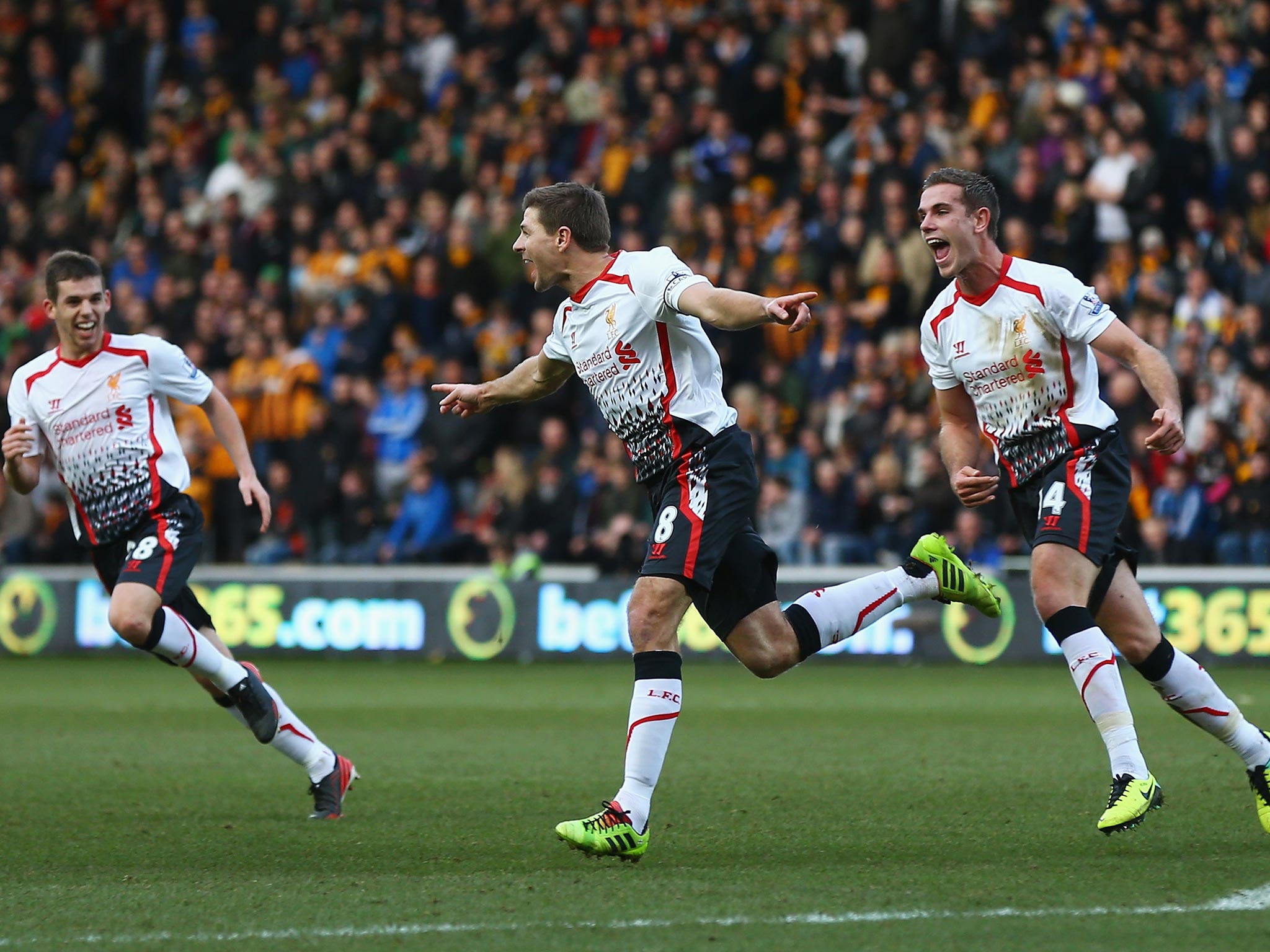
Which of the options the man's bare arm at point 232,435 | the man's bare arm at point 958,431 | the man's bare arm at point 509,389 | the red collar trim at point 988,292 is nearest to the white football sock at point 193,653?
the man's bare arm at point 232,435

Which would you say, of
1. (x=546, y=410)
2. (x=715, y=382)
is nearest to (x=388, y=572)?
(x=546, y=410)

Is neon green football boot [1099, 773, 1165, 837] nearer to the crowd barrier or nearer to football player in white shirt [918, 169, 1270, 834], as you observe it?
football player in white shirt [918, 169, 1270, 834]

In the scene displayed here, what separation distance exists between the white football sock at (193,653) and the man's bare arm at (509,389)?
4.55 feet

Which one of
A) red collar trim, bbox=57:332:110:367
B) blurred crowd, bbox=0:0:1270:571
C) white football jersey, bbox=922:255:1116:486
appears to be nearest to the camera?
white football jersey, bbox=922:255:1116:486

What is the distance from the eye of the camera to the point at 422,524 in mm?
Answer: 18203

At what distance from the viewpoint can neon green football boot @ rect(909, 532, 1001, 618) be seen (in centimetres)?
700

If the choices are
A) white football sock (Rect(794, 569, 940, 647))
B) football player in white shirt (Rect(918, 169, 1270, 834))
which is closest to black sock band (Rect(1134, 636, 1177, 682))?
football player in white shirt (Rect(918, 169, 1270, 834))

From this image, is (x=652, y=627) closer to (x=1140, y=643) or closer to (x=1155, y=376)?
(x=1140, y=643)

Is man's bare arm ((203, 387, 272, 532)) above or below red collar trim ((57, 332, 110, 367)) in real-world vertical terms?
below

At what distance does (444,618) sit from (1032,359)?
36.6 feet

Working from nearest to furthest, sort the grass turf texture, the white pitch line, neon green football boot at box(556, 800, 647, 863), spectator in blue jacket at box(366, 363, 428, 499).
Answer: the white pitch line, the grass turf texture, neon green football boot at box(556, 800, 647, 863), spectator in blue jacket at box(366, 363, 428, 499)

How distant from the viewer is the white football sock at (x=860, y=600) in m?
6.83

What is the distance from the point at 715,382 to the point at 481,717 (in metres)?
5.88

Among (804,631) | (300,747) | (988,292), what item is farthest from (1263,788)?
(300,747)
